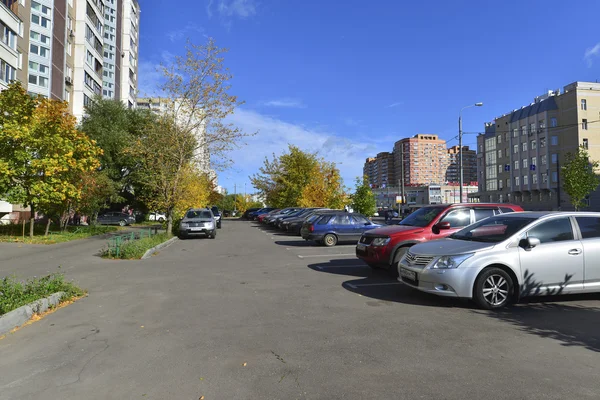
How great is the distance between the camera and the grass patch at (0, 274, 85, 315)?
577 cm

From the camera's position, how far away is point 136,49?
73.6m

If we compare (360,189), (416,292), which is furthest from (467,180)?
(416,292)

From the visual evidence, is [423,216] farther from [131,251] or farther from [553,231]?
[131,251]

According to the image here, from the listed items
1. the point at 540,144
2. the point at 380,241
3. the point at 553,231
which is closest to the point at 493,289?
the point at 553,231

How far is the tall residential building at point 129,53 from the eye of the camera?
213ft

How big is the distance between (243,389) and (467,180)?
123393mm

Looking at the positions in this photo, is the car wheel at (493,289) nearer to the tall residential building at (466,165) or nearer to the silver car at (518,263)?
the silver car at (518,263)

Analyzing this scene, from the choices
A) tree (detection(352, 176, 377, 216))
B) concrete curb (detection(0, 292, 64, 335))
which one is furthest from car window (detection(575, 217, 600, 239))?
tree (detection(352, 176, 377, 216))

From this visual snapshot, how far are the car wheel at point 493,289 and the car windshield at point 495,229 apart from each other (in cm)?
57

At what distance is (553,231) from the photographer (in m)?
6.59

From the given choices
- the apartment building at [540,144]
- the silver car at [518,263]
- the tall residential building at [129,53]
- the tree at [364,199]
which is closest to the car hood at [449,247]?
the silver car at [518,263]

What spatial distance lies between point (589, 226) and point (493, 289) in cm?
212

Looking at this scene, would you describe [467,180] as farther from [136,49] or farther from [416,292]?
[416,292]

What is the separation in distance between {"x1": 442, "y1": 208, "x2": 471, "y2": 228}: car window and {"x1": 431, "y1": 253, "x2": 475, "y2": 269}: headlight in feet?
10.8
